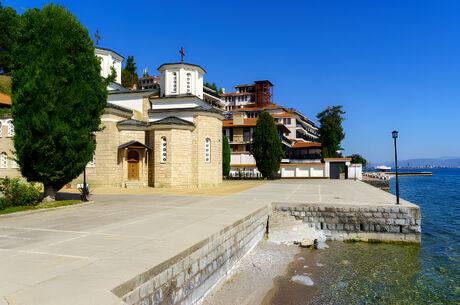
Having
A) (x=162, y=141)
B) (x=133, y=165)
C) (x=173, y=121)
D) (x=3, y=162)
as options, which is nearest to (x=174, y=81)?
(x=173, y=121)

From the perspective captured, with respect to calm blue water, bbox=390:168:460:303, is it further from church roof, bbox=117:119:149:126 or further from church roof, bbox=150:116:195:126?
church roof, bbox=117:119:149:126

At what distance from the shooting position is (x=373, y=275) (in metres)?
8.72

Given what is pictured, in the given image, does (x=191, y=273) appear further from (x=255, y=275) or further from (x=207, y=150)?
(x=207, y=150)

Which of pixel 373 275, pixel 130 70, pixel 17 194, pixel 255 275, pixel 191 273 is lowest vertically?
pixel 373 275

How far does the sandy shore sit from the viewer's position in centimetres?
686

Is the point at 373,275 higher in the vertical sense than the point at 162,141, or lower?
lower

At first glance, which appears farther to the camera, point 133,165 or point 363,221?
point 133,165

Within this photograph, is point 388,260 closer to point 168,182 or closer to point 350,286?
point 350,286

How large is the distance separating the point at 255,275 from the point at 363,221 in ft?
22.8

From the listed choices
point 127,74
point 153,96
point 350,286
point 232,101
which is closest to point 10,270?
point 350,286

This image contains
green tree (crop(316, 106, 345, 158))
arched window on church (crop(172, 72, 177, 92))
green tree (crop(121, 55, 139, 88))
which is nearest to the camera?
arched window on church (crop(172, 72, 177, 92))

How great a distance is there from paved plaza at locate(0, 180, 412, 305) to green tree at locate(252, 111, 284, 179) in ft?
78.4

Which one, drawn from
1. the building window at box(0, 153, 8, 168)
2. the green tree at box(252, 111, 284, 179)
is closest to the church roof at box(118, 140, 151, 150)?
the building window at box(0, 153, 8, 168)

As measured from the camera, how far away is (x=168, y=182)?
22.4 meters
